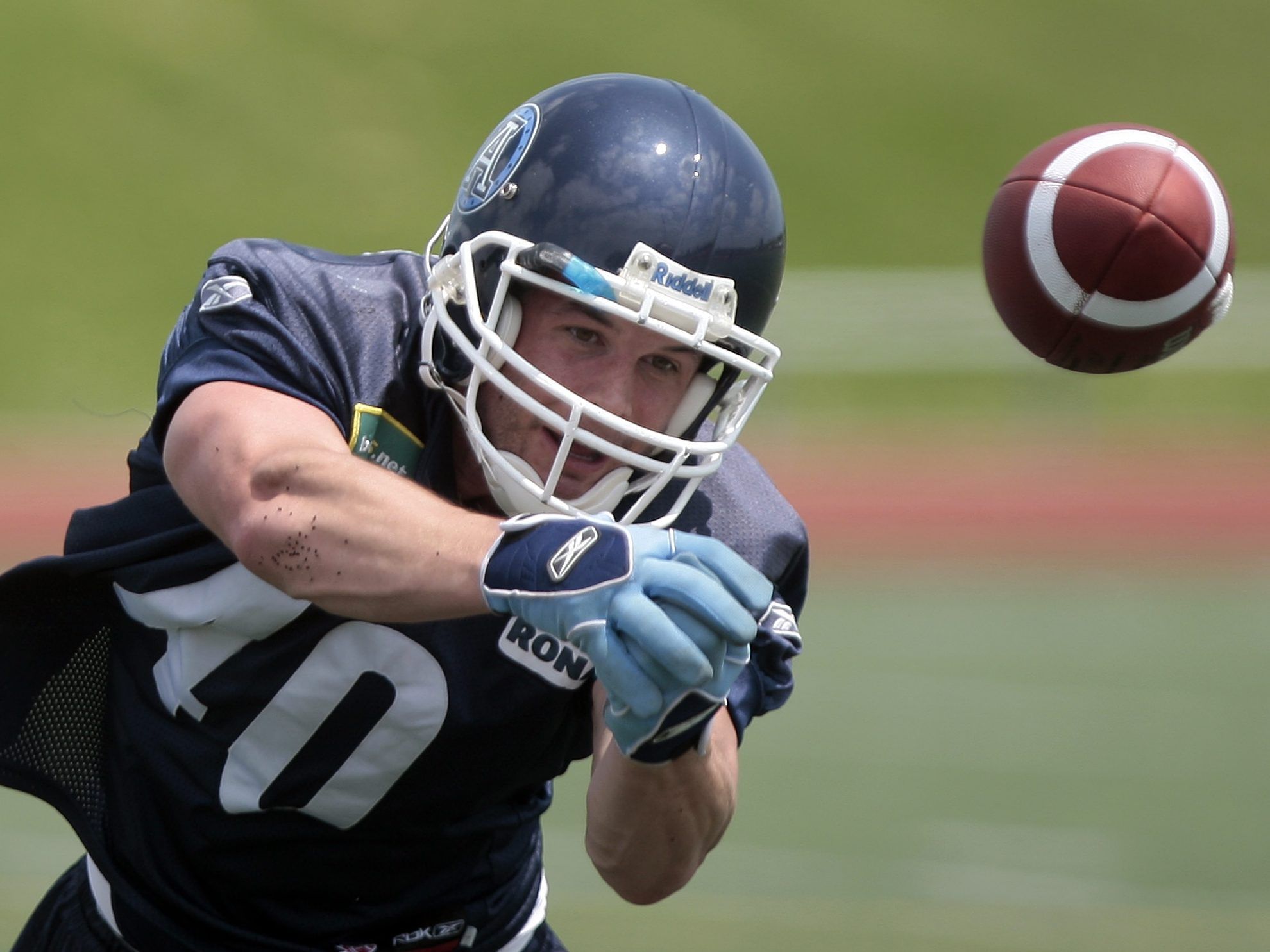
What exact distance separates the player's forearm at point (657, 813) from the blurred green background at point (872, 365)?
1.26 metres

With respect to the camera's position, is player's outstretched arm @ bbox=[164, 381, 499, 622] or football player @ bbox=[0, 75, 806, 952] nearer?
player's outstretched arm @ bbox=[164, 381, 499, 622]

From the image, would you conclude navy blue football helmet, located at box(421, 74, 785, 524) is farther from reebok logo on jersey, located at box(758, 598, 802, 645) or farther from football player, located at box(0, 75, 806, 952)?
reebok logo on jersey, located at box(758, 598, 802, 645)

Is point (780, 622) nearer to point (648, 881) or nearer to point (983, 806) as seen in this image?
point (648, 881)

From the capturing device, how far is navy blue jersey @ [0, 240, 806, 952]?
2072 millimetres

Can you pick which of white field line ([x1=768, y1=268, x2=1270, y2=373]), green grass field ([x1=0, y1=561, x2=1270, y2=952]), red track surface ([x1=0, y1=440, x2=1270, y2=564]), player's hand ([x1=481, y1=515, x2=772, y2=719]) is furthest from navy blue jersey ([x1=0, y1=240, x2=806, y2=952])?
white field line ([x1=768, y1=268, x2=1270, y2=373])

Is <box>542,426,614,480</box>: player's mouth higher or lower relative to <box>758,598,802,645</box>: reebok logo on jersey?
higher

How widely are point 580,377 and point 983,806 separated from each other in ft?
8.09

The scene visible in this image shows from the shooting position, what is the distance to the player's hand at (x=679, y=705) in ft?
4.86

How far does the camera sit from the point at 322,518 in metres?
1.64

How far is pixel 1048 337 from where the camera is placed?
2738mm

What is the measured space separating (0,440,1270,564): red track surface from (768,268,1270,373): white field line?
1.15 meters

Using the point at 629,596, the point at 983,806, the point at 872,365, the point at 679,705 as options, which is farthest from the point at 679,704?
the point at 872,365

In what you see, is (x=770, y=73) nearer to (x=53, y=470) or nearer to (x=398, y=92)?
(x=398, y=92)

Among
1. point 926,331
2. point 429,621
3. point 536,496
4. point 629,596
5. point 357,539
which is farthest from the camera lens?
point 926,331
